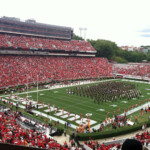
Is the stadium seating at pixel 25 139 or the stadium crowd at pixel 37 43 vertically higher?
the stadium crowd at pixel 37 43

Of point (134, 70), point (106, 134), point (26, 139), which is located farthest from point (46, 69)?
point (26, 139)

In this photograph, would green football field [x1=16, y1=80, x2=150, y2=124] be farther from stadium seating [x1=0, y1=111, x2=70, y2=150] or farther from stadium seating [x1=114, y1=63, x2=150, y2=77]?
stadium seating [x1=114, y1=63, x2=150, y2=77]

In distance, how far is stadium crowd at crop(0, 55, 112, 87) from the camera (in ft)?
113

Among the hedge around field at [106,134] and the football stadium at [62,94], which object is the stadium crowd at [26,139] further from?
the hedge around field at [106,134]

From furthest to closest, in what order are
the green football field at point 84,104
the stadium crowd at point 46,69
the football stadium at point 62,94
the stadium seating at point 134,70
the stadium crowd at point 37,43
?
the stadium seating at point 134,70
the stadium crowd at point 37,43
the stadium crowd at point 46,69
the green football field at point 84,104
the football stadium at point 62,94

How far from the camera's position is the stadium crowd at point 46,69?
34478 millimetres

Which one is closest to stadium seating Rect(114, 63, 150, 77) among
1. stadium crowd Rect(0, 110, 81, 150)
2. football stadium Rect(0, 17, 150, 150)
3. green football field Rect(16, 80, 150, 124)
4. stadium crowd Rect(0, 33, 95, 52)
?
football stadium Rect(0, 17, 150, 150)

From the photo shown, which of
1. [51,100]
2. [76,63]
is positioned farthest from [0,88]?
[76,63]

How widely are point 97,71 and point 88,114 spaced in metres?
31.9

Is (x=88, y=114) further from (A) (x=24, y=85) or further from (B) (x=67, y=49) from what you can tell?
(B) (x=67, y=49)

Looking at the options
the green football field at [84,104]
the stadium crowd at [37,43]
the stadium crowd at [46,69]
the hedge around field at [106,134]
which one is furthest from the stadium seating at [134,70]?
the hedge around field at [106,134]

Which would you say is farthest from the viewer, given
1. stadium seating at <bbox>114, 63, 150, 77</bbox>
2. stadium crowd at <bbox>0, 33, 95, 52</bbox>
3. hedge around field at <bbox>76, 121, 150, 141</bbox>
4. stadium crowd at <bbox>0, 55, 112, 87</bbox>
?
stadium seating at <bbox>114, 63, 150, 77</bbox>

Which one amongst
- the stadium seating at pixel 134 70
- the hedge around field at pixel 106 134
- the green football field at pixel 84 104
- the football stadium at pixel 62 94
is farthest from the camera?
the stadium seating at pixel 134 70

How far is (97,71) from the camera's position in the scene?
1981 inches
